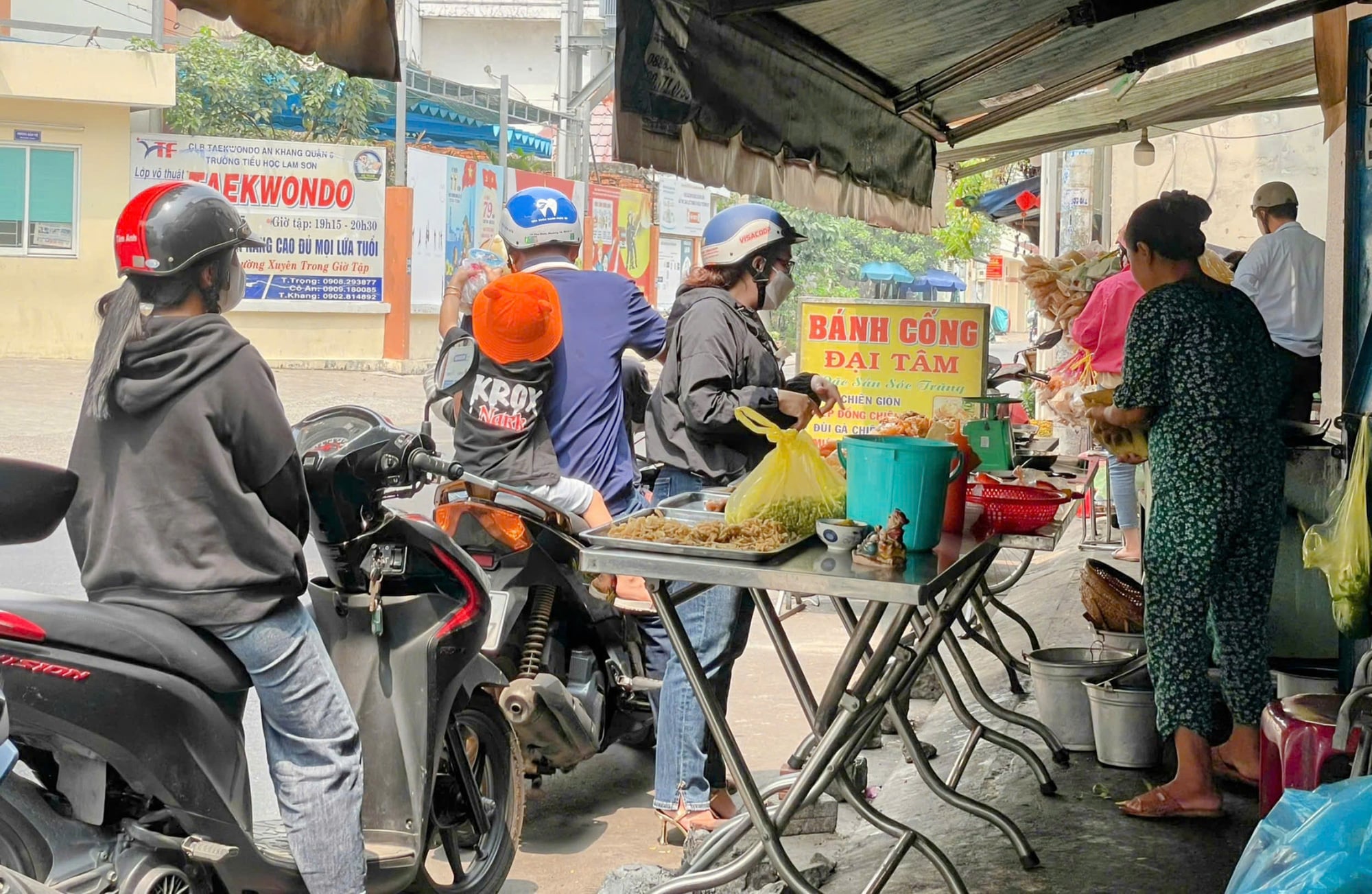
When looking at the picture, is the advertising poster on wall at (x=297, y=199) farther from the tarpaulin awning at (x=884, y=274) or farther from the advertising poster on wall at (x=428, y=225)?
the tarpaulin awning at (x=884, y=274)

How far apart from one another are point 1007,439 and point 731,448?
1.01 m

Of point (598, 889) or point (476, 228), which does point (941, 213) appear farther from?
point (476, 228)

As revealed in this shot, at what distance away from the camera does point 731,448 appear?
4406mm

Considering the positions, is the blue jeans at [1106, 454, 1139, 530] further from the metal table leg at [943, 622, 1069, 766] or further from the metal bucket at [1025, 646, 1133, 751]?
the metal table leg at [943, 622, 1069, 766]

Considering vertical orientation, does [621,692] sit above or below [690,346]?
below

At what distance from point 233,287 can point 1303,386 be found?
19.4 ft

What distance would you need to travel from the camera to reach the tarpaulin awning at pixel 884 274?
116 feet

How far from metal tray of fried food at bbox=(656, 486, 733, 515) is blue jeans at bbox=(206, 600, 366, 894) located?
3.01 ft

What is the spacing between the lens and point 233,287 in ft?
10.2

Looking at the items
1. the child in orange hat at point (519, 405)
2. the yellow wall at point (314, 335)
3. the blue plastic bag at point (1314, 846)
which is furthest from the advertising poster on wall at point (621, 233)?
the blue plastic bag at point (1314, 846)

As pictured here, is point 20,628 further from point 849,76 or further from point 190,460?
point 849,76

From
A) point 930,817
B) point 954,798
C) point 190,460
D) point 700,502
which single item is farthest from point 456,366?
point 930,817

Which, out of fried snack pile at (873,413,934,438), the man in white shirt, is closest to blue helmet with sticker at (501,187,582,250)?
fried snack pile at (873,413,934,438)

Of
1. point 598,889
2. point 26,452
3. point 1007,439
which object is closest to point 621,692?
point 598,889
